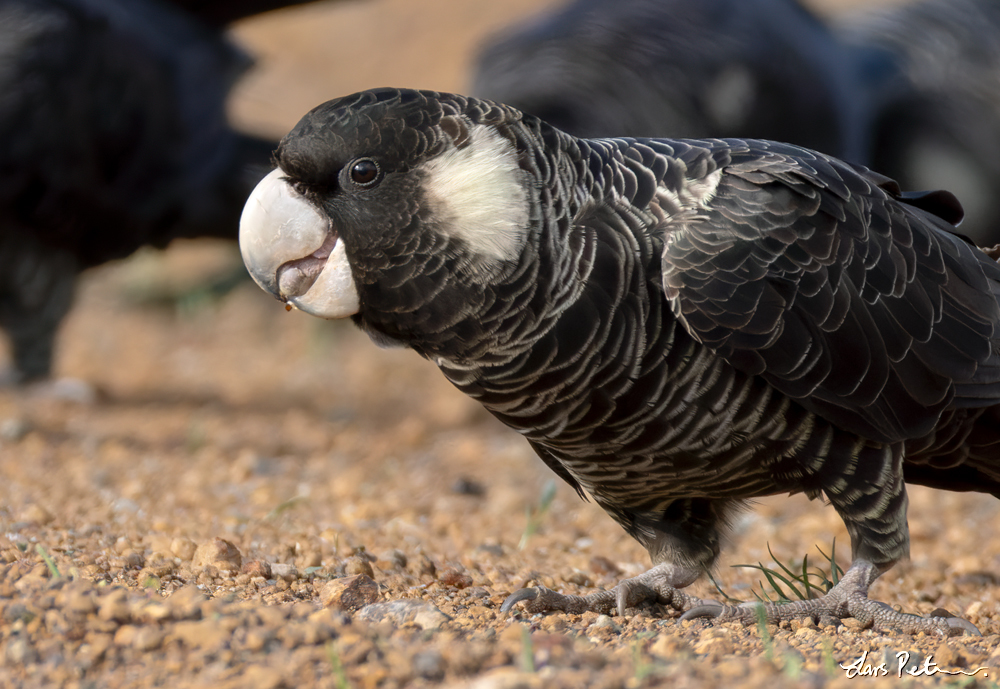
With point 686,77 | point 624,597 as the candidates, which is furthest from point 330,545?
point 686,77

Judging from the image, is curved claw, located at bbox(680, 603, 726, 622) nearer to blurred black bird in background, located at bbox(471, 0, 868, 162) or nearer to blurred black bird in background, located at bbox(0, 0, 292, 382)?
blurred black bird in background, located at bbox(471, 0, 868, 162)

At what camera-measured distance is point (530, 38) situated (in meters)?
6.67

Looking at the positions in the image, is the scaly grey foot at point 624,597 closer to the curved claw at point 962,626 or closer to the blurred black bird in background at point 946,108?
the curved claw at point 962,626

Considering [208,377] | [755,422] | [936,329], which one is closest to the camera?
[755,422]

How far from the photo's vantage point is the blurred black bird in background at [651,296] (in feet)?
8.23

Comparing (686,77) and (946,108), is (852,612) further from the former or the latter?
(946,108)

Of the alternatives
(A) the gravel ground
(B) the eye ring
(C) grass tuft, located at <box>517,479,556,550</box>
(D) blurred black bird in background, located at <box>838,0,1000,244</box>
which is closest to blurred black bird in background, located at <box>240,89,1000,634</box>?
(B) the eye ring

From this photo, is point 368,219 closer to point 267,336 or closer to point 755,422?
point 755,422

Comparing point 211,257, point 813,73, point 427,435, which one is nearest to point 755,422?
point 427,435

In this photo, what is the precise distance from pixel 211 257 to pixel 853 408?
914cm

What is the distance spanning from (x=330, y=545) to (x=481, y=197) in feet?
4.90

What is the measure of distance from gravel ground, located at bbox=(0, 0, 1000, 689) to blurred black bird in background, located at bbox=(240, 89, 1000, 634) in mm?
436

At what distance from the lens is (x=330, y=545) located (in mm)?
3375

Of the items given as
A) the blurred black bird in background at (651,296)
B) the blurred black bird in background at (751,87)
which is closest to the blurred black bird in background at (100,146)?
the blurred black bird in background at (751,87)
